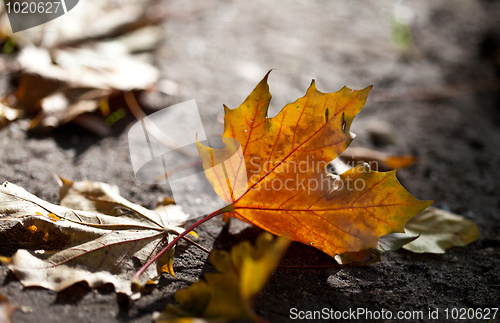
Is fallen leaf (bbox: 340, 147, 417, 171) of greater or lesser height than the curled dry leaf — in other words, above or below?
below

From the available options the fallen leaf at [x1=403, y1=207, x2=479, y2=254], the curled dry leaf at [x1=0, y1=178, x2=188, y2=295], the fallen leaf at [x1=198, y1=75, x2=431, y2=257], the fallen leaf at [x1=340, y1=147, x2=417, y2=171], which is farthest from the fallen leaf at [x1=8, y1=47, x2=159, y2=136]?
the fallen leaf at [x1=403, y1=207, x2=479, y2=254]

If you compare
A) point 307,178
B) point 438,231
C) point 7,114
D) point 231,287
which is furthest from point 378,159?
point 7,114

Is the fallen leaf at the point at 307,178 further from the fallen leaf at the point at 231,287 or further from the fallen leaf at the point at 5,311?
the fallen leaf at the point at 5,311

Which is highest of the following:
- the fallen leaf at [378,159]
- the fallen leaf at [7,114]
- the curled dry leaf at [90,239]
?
the fallen leaf at [7,114]

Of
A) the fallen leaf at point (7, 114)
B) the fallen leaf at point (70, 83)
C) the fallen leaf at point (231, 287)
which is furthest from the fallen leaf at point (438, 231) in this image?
the fallen leaf at point (7, 114)

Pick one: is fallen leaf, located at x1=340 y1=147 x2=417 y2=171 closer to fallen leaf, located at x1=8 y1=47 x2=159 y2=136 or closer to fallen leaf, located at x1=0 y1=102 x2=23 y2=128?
fallen leaf, located at x1=8 y1=47 x2=159 y2=136

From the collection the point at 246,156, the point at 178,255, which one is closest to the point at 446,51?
the point at 246,156
